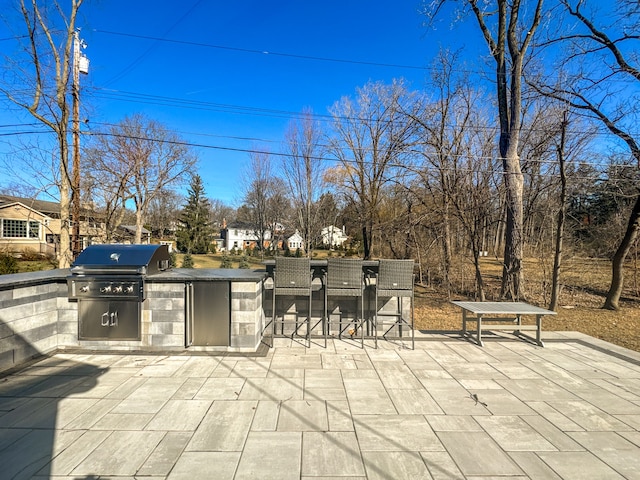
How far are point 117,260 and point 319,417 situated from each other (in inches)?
114

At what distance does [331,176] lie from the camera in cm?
1803

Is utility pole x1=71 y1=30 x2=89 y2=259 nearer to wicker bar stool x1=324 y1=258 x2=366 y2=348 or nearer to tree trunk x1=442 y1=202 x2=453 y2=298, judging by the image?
wicker bar stool x1=324 y1=258 x2=366 y2=348

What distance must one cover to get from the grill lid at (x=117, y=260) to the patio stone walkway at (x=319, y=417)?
1.00 metres

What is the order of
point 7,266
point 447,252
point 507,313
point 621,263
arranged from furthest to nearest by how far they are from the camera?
point 447,252 < point 7,266 < point 621,263 < point 507,313

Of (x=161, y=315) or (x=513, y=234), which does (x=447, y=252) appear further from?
(x=161, y=315)

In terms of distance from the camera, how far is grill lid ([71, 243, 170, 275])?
12.0ft

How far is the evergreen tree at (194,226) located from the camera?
37.1 m

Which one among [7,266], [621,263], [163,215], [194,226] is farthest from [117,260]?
[163,215]

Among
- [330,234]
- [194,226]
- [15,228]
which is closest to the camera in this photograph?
[15,228]

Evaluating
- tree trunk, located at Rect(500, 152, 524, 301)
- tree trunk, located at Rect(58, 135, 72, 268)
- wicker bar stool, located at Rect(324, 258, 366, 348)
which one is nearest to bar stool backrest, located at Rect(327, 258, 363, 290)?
wicker bar stool, located at Rect(324, 258, 366, 348)

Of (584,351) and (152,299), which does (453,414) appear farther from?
(152,299)

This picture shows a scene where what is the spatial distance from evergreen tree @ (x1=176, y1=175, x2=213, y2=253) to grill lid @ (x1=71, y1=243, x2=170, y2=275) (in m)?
34.7

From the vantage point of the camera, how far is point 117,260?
3.71 metres

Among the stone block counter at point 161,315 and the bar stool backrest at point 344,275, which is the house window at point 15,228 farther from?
the bar stool backrest at point 344,275
